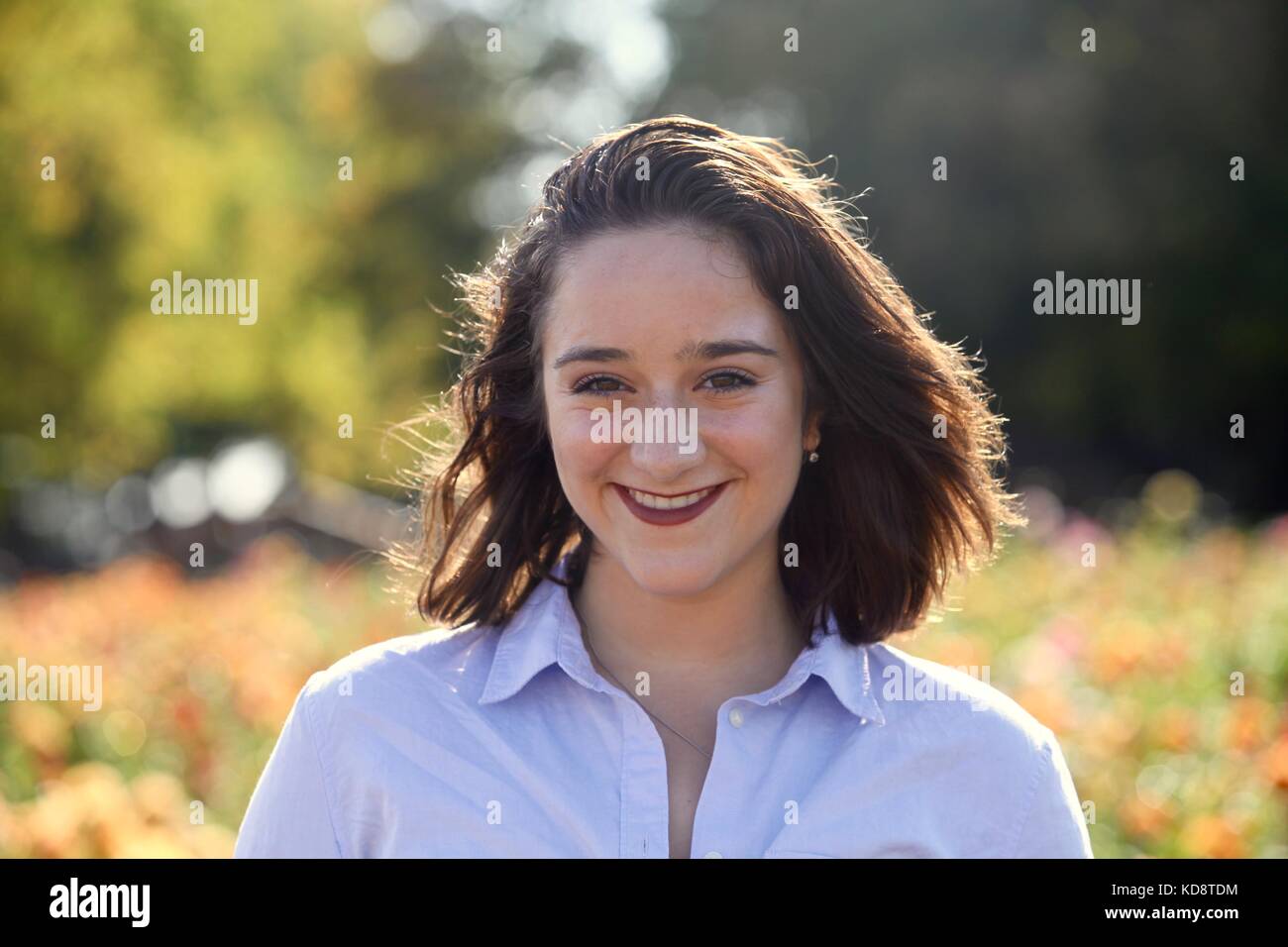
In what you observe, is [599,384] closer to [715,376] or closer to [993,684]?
[715,376]

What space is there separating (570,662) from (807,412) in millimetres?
623

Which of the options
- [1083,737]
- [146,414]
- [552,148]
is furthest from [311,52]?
[1083,737]

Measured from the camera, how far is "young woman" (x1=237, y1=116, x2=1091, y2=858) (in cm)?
214

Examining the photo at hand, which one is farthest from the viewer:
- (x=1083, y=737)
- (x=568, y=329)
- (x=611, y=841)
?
(x=1083, y=737)

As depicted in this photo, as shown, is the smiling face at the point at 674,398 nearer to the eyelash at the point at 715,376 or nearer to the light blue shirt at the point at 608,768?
the eyelash at the point at 715,376

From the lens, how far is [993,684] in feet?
15.5

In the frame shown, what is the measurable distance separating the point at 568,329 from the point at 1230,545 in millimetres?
5119

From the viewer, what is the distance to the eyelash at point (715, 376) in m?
2.23

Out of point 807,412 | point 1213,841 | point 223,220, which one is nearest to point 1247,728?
point 1213,841

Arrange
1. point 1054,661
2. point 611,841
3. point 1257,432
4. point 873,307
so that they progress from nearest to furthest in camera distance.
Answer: point 611,841, point 873,307, point 1054,661, point 1257,432

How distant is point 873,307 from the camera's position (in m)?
2.47

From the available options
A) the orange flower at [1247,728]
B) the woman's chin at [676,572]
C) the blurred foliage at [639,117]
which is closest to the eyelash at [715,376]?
the woman's chin at [676,572]

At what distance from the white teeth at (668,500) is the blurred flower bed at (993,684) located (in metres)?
1.37
